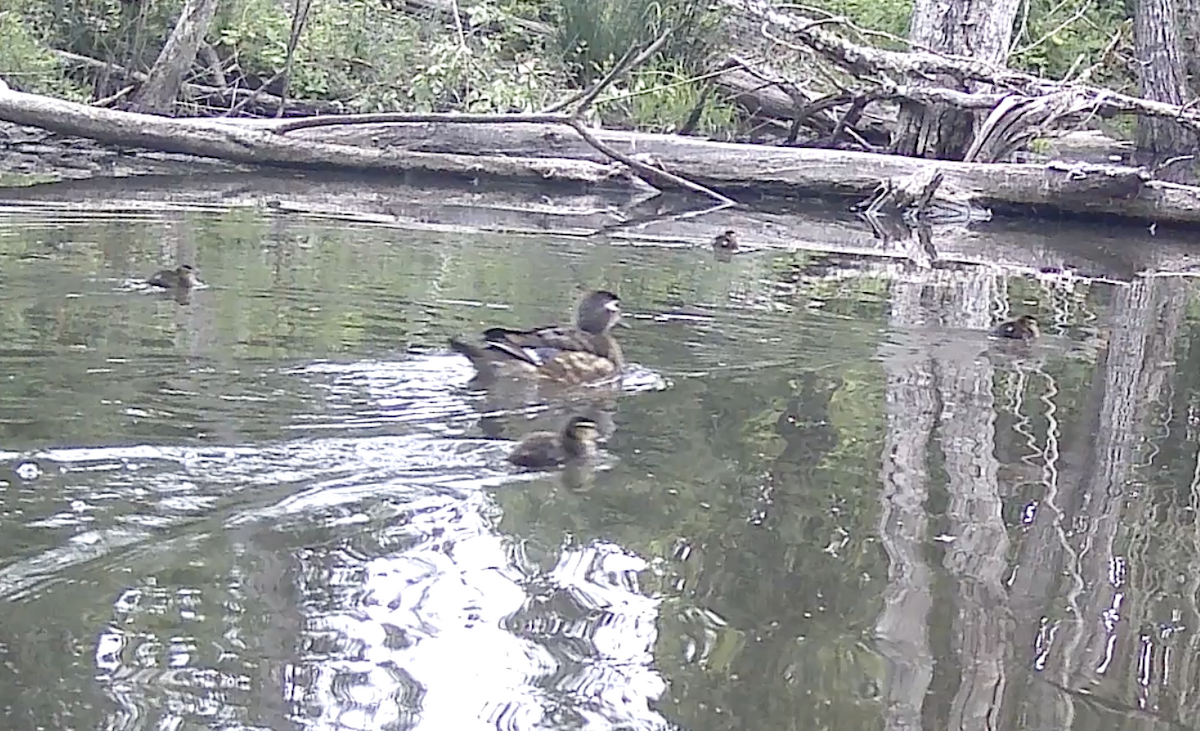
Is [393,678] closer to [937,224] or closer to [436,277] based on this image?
[436,277]

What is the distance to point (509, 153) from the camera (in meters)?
17.0

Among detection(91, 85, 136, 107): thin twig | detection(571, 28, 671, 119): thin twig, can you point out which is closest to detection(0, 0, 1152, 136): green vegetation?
detection(91, 85, 136, 107): thin twig

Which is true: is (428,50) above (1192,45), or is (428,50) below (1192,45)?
below

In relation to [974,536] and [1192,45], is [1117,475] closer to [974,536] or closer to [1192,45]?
[974,536]

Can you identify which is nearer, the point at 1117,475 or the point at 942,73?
the point at 1117,475

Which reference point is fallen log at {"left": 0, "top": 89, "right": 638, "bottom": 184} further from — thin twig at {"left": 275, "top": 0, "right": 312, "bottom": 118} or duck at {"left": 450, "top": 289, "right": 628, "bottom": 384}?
duck at {"left": 450, "top": 289, "right": 628, "bottom": 384}

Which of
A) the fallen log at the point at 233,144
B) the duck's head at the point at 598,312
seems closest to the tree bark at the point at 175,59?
the fallen log at the point at 233,144

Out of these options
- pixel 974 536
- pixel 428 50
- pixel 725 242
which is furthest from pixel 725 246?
→ pixel 428 50

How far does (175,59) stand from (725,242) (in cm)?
816

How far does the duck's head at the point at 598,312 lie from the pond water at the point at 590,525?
0.80ft

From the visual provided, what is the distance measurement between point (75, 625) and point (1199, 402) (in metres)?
5.02

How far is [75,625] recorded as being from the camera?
4199 mm

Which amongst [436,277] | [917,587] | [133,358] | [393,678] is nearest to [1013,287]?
[436,277]

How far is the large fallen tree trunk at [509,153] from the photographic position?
15766 mm
